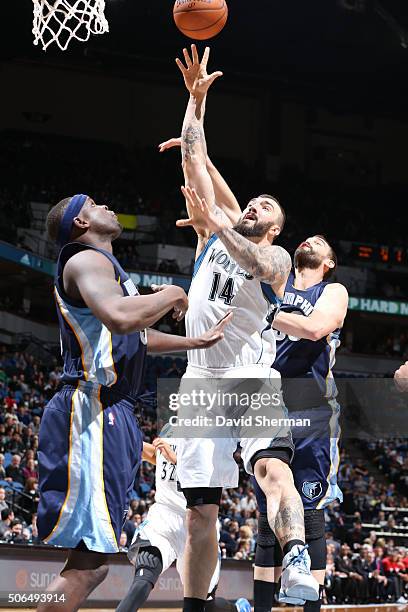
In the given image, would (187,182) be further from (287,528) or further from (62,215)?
(287,528)

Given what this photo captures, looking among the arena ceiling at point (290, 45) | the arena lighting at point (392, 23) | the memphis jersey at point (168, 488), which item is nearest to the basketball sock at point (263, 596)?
the memphis jersey at point (168, 488)

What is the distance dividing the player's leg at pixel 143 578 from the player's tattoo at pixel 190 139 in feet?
8.90

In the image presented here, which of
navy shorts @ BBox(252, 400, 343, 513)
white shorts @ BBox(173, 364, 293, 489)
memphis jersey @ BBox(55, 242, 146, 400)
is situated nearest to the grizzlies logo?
navy shorts @ BBox(252, 400, 343, 513)

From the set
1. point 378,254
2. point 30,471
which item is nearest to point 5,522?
point 30,471

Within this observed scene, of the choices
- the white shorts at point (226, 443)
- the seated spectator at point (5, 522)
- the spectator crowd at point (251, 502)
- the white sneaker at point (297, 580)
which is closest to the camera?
the white sneaker at point (297, 580)

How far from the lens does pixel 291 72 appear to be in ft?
86.9

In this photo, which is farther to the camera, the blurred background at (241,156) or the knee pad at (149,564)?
the blurred background at (241,156)

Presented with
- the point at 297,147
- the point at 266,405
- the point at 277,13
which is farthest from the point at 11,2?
the point at 297,147

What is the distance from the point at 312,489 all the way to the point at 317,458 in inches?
8.1

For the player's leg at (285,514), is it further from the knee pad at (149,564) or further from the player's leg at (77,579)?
the knee pad at (149,564)

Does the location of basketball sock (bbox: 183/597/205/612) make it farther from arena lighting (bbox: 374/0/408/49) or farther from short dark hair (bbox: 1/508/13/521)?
arena lighting (bbox: 374/0/408/49)

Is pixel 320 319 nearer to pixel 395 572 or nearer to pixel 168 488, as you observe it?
pixel 168 488

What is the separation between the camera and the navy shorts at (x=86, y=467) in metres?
3.70

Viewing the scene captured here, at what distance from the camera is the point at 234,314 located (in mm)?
5359
